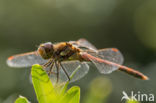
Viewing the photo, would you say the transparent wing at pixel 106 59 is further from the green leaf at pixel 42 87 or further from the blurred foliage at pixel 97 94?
the green leaf at pixel 42 87

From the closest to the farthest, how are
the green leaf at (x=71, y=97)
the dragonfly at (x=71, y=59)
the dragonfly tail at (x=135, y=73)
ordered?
the green leaf at (x=71, y=97) → the dragonfly tail at (x=135, y=73) → the dragonfly at (x=71, y=59)

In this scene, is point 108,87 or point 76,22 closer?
point 108,87

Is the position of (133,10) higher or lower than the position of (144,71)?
higher

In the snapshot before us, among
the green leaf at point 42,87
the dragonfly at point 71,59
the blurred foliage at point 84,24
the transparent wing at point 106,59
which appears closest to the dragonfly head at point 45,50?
the dragonfly at point 71,59

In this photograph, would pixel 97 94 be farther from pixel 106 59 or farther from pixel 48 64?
pixel 106 59

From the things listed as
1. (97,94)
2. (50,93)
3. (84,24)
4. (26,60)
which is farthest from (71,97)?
(84,24)

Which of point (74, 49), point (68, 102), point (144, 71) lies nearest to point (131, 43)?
point (144, 71)

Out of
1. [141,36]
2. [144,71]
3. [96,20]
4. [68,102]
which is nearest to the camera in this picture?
[68,102]

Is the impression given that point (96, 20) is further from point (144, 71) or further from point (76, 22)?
point (144, 71)
